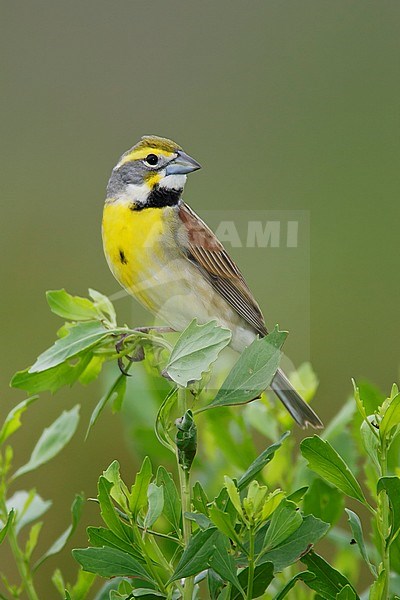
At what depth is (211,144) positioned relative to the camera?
414cm

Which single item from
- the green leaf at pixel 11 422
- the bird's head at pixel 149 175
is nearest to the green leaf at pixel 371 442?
the green leaf at pixel 11 422

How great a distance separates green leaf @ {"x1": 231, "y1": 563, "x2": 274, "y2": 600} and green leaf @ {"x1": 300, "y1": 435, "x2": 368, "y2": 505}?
82mm

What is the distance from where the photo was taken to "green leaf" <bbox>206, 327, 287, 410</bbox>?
2.48 feet

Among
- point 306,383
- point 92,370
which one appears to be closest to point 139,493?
point 92,370

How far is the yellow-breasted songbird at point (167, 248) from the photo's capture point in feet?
4.86

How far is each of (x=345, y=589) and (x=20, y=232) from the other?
10.1 feet

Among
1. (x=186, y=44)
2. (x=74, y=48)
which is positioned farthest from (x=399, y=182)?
(x=74, y=48)

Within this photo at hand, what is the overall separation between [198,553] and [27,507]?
0.41 m

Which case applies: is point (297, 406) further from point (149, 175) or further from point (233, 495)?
point (233, 495)

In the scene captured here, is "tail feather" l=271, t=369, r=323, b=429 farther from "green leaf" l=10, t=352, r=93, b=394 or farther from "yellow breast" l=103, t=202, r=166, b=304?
"green leaf" l=10, t=352, r=93, b=394

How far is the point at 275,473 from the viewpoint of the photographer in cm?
110

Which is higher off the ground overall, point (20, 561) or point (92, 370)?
point (92, 370)

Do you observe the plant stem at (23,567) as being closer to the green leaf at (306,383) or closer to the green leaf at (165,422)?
the green leaf at (165,422)

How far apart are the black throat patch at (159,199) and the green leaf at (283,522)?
910 millimetres
